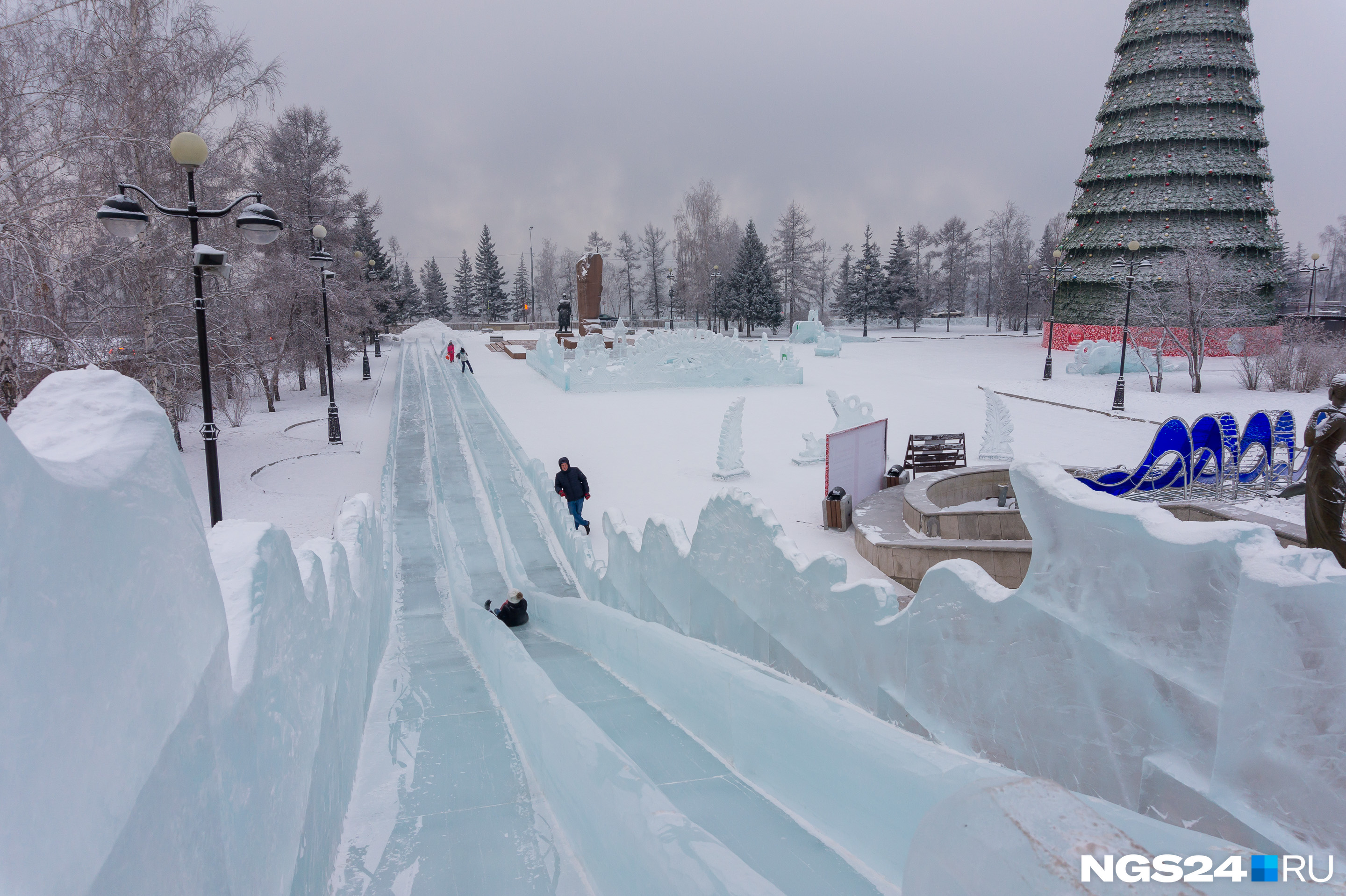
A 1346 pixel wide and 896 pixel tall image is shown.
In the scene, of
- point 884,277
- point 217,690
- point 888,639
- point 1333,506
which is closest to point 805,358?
point 884,277

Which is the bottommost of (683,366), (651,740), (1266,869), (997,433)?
(651,740)

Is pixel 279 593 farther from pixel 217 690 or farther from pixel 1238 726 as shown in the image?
pixel 1238 726

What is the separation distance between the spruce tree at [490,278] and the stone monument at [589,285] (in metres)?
38.5

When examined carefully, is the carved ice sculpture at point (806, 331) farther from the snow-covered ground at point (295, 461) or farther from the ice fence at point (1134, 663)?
the ice fence at point (1134, 663)

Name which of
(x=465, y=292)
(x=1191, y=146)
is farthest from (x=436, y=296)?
(x=1191, y=146)

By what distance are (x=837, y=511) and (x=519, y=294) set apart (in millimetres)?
90245

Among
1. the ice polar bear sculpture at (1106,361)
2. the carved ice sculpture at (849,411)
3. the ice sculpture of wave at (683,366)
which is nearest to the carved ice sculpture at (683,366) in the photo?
the ice sculpture of wave at (683,366)

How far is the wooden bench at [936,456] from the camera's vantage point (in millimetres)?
13820

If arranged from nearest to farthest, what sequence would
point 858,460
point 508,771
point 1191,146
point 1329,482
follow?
point 508,771, point 1329,482, point 858,460, point 1191,146

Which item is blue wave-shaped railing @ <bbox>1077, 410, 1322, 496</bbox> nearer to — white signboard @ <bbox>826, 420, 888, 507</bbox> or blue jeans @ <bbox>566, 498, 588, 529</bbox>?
white signboard @ <bbox>826, 420, 888, 507</bbox>

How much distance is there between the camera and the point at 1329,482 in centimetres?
706

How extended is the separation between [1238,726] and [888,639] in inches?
79.5

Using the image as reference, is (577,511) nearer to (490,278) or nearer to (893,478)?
(893,478)

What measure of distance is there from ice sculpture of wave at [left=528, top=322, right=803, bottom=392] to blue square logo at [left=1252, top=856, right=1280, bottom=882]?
2672 centimetres
